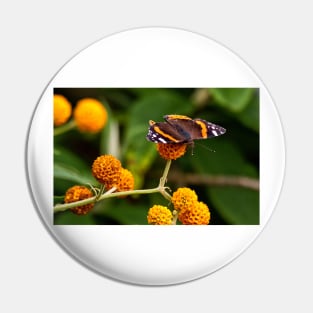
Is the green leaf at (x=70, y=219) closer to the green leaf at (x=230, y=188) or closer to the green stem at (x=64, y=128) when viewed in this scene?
the green stem at (x=64, y=128)

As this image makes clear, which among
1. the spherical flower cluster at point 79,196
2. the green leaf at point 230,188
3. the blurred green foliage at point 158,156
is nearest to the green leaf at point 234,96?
the blurred green foliage at point 158,156

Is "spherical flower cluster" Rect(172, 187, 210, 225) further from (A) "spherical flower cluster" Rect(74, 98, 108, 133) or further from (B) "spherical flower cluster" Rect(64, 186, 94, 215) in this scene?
(A) "spherical flower cluster" Rect(74, 98, 108, 133)

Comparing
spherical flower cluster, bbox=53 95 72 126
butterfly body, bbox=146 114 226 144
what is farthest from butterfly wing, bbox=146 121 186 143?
spherical flower cluster, bbox=53 95 72 126

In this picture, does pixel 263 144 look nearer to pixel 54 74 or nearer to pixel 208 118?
pixel 208 118

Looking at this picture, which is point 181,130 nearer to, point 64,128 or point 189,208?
point 189,208

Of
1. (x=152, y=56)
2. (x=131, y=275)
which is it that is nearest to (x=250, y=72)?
(x=152, y=56)
